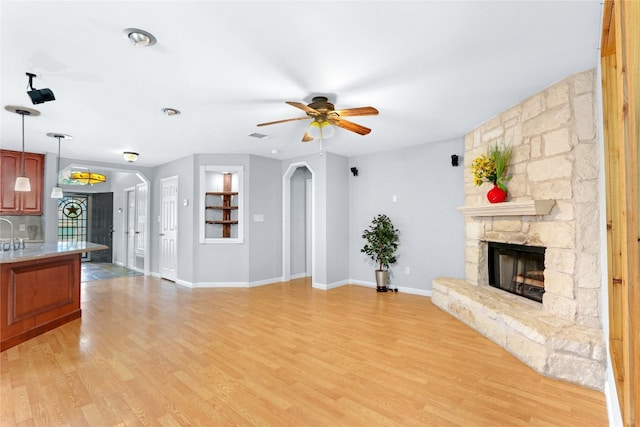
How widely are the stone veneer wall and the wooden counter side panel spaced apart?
5383 mm

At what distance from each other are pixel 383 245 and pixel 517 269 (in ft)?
7.26

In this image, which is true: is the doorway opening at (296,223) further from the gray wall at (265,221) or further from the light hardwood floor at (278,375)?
the light hardwood floor at (278,375)

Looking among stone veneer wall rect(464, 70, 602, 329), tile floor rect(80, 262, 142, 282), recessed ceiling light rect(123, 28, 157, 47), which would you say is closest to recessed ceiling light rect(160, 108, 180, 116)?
recessed ceiling light rect(123, 28, 157, 47)

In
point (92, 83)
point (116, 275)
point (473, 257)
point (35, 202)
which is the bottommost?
point (116, 275)

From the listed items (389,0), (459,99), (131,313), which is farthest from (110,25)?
(131,313)

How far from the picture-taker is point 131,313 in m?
4.47

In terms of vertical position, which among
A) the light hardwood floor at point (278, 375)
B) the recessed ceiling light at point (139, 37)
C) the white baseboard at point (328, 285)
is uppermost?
the recessed ceiling light at point (139, 37)

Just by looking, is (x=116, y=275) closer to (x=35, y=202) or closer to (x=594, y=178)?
(x=35, y=202)

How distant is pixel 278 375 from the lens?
267 centimetres

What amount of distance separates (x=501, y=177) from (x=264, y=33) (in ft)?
9.80

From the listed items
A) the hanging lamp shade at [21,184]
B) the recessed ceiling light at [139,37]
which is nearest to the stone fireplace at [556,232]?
the recessed ceiling light at [139,37]

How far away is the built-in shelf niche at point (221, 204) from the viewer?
628 cm

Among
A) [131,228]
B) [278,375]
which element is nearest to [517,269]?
[278,375]

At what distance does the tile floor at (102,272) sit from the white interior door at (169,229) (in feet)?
3.89
